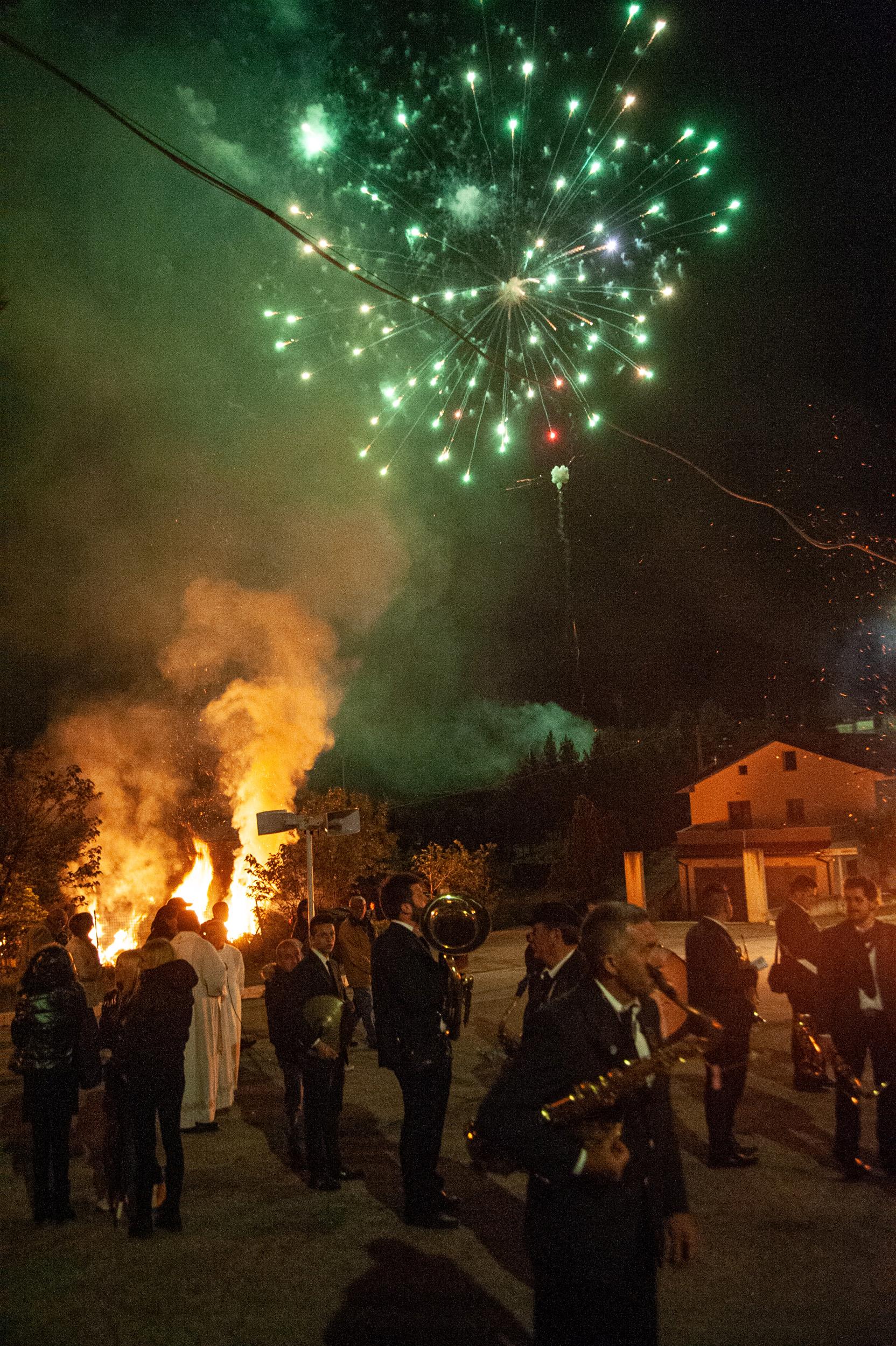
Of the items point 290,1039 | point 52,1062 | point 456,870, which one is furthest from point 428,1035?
point 456,870

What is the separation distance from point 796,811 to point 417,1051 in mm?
36726

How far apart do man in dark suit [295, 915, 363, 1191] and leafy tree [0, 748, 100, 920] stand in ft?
50.6

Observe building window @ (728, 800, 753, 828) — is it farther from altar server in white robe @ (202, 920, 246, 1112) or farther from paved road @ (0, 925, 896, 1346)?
altar server in white robe @ (202, 920, 246, 1112)

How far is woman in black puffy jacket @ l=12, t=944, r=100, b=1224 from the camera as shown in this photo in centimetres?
512

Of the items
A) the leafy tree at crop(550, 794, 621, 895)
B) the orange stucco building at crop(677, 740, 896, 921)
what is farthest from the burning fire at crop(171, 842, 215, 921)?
the orange stucco building at crop(677, 740, 896, 921)

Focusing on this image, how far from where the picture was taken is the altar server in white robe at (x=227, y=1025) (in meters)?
7.57

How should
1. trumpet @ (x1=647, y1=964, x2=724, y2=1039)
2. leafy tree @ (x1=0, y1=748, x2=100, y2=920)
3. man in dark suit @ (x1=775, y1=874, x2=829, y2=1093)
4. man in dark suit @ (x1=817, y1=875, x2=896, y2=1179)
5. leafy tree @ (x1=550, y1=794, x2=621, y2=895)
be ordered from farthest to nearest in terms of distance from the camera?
leafy tree @ (x1=550, y1=794, x2=621, y2=895) → leafy tree @ (x1=0, y1=748, x2=100, y2=920) → man in dark suit @ (x1=775, y1=874, x2=829, y2=1093) → man in dark suit @ (x1=817, y1=875, x2=896, y2=1179) → trumpet @ (x1=647, y1=964, x2=724, y2=1039)

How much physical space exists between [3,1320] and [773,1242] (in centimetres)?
362

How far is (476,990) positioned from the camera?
14188mm

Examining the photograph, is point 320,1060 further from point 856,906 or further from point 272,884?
point 272,884

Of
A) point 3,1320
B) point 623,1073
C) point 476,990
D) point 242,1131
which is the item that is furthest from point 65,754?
point 623,1073

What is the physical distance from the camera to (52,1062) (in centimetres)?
516

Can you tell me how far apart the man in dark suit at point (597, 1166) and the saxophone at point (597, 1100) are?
0.02 metres

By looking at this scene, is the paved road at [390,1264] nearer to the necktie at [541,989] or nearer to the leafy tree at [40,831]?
the necktie at [541,989]
